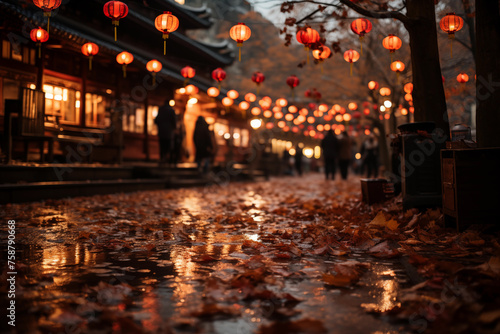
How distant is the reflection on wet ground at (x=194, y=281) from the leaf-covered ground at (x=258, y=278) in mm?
10

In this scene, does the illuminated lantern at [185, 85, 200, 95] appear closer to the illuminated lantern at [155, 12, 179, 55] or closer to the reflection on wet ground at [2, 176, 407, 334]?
the illuminated lantern at [155, 12, 179, 55]

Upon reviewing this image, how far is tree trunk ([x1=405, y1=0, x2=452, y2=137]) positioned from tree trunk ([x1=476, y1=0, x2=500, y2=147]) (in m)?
1.07

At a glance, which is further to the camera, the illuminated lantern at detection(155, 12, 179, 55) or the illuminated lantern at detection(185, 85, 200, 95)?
the illuminated lantern at detection(185, 85, 200, 95)

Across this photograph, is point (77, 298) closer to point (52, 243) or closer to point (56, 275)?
point (56, 275)

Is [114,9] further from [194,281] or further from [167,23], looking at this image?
[194,281]

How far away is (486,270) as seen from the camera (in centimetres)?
291

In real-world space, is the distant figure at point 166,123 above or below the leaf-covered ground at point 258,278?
above

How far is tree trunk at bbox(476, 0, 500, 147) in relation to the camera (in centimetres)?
513

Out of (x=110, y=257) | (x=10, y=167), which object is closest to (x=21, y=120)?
(x=10, y=167)

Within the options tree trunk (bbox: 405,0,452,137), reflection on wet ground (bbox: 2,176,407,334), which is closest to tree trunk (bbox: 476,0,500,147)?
tree trunk (bbox: 405,0,452,137)

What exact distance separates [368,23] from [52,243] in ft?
29.9

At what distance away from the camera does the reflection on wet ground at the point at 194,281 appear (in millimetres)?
2275

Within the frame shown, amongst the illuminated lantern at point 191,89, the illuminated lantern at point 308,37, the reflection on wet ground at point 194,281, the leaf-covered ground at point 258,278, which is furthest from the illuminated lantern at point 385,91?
the reflection on wet ground at point 194,281

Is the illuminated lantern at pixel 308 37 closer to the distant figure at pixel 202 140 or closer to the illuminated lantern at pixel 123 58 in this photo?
the illuminated lantern at pixel 123 58
